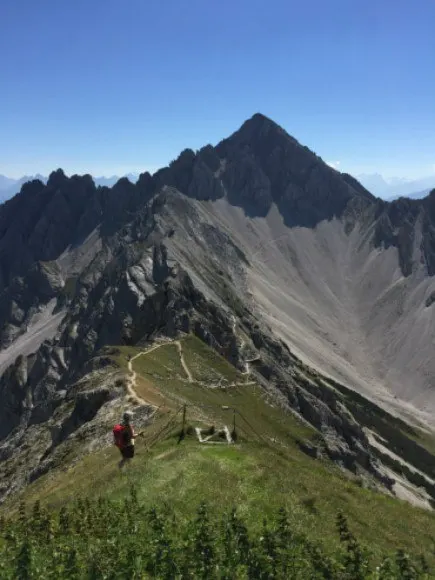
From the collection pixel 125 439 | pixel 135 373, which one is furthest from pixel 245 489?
pixel 135 373

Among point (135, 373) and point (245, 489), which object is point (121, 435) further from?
point (135, 373)

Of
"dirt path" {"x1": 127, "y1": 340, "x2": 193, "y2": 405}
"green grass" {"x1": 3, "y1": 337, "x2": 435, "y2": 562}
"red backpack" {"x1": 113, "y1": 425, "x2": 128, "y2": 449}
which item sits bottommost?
"dirt path" {"x1": 127, "y1": 340, "x2": 193, "y2": 405}

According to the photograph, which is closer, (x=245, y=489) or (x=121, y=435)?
(x=245, y=489)

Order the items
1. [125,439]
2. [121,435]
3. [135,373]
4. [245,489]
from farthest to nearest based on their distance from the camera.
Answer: [135,373] < [125,439] < [121,435] < [245,489]

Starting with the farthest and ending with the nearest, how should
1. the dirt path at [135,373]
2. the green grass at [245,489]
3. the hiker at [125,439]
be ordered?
the dirt path at [135,373] < the hiker at [125,439] < the green grass at [245,489]

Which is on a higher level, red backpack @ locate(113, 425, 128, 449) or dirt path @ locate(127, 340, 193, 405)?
red backpack @ locate(113, 425, 128, 449)

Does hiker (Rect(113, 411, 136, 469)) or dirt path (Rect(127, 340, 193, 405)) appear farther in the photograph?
dirt path (Rect(127, 340, 193, 405))

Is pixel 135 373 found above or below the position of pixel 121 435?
below

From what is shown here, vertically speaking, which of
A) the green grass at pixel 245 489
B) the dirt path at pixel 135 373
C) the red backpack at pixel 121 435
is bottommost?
the dirt path at pixel 135 373

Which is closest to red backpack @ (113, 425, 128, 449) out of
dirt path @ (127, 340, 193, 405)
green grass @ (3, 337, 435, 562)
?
green grass @ (3, 337, 435, 562)

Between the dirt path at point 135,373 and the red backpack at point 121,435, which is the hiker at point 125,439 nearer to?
the red backpack at point 121,435

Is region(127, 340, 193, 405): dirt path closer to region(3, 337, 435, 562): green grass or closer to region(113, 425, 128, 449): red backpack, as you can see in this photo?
region(3, 337, 435, 562): green grass

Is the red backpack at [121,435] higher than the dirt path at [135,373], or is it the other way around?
the red backpack at [121,435]

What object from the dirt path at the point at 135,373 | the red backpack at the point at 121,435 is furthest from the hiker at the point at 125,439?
the dirt path at the point at 135,373
